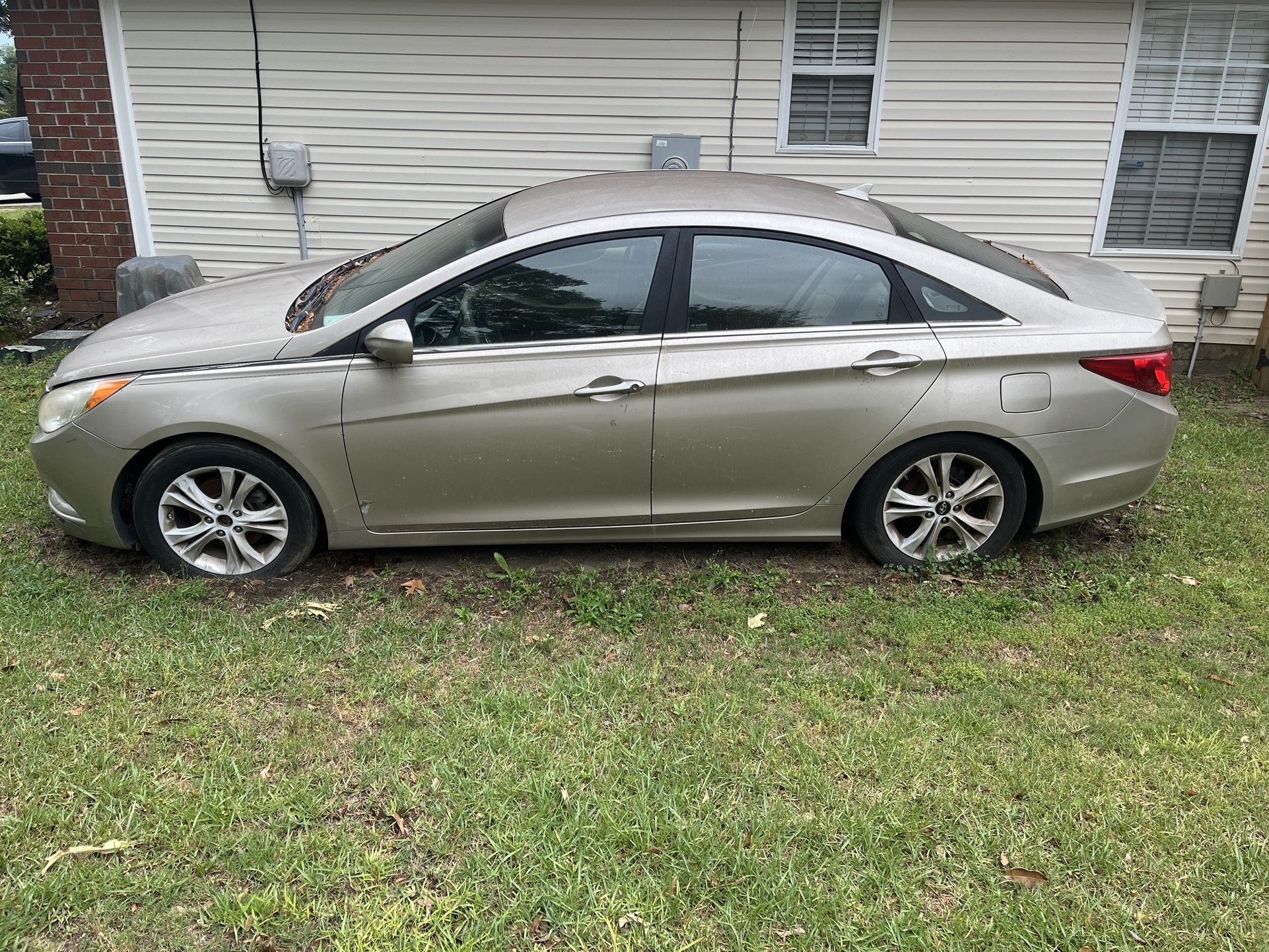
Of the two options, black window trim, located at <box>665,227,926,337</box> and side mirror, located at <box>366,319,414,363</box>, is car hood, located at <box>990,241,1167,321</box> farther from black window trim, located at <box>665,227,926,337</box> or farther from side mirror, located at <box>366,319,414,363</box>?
side mirror, located at <box>366,319,414,363</box>

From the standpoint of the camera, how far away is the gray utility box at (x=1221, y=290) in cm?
734

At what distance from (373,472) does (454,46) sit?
4650mm

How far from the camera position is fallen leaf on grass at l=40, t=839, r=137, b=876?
2678 mm

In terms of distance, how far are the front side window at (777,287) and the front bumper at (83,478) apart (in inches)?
94.1

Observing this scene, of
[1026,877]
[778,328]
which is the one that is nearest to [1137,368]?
[778,328]

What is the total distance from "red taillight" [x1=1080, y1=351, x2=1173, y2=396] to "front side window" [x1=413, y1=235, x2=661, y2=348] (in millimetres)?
1883

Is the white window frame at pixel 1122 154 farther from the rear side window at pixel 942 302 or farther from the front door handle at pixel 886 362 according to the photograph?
the front door handle at pixel 886 362

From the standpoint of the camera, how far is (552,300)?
3.97 meters

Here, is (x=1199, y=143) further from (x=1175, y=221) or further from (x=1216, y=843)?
(x=1216, y=843)

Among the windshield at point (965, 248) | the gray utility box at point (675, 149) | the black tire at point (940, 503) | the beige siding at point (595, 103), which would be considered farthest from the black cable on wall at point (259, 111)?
the black tire at point (940, 503)

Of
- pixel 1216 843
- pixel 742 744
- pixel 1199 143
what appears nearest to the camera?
pixel 1216 843

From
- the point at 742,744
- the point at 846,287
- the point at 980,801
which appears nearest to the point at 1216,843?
the point at 980,801

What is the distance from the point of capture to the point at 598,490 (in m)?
4.07

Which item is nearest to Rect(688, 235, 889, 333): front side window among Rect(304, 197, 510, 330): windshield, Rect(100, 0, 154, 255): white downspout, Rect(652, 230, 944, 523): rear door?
Rect(652, 230, 944, 523): rear door
